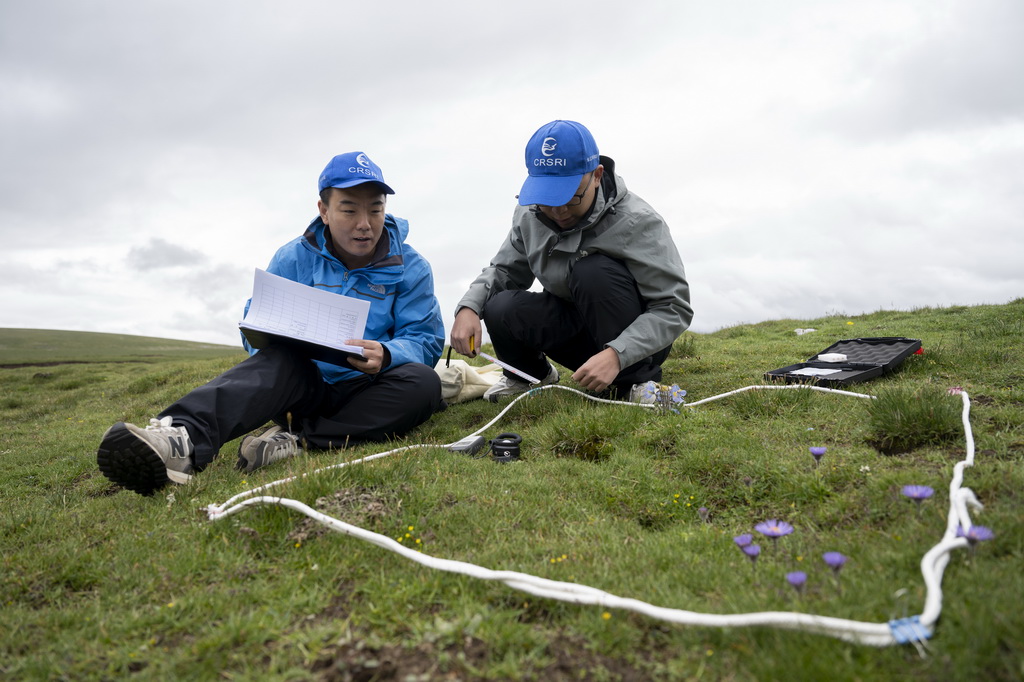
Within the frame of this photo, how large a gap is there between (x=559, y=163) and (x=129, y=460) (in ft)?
9.95

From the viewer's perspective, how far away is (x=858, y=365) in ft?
15.7

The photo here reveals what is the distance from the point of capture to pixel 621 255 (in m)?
4.59

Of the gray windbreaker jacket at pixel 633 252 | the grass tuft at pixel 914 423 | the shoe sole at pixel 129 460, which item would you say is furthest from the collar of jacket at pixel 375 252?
the grass tuft at pixel 914 423

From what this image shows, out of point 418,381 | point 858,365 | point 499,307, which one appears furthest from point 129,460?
point 858,365

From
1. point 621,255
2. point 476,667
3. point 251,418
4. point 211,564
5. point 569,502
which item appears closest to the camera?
point 476,667

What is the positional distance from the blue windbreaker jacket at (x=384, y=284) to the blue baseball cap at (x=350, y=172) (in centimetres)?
42

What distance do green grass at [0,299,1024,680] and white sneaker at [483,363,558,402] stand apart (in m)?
0.89

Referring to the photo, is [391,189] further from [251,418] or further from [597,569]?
[597,569]

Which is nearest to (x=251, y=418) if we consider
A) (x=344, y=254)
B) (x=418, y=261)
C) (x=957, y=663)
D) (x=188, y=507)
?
(x=188, y=507)

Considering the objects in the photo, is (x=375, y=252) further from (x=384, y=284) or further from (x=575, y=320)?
(x=575, y=320)

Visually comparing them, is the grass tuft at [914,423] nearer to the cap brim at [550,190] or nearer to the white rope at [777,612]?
the white rope at [777,612]

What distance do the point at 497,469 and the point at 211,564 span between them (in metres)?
1.46

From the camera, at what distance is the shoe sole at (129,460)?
3.21 metres

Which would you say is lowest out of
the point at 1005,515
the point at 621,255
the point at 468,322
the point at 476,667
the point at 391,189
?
the point at 476,667
